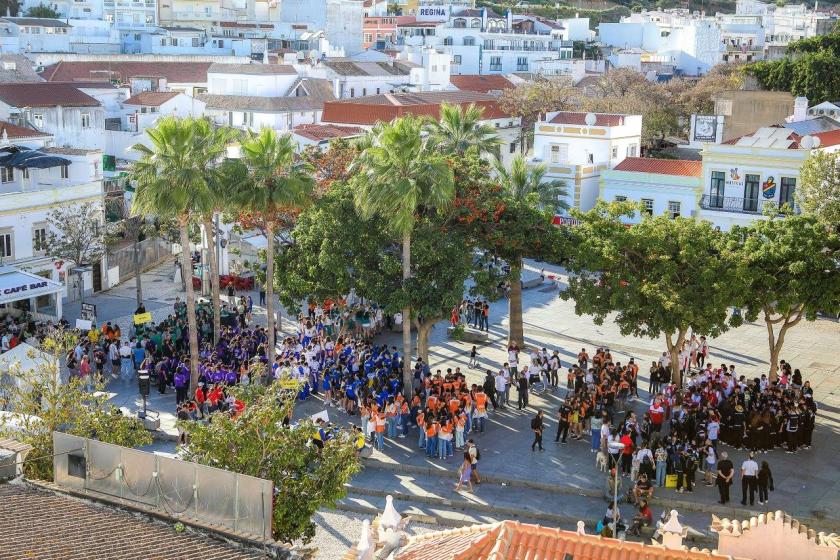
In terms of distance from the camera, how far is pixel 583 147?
5416 centimetres

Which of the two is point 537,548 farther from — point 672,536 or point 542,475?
point 542,475

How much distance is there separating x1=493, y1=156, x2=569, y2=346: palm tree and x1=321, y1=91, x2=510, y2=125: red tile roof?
816 inches

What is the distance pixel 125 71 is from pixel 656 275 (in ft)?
219

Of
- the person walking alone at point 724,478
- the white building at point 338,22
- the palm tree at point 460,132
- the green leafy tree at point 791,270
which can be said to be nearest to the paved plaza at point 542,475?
the person walking alone at point 724,478

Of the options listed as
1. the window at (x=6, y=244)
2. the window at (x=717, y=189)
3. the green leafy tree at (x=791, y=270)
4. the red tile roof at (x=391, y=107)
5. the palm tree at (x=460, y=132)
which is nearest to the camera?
the green leafy tree at (x=791, y=270)

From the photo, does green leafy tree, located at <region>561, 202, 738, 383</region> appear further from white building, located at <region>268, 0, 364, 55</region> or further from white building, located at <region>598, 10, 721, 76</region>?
white building, located at <region>268, 0, 364, 55</region>

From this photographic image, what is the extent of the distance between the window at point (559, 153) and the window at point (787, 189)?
520 inches

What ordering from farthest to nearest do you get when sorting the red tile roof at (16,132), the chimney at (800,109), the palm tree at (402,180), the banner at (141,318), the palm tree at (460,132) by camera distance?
the chimney at (800,109) → the red tile roof at (16,132) → the palm tree at (460,132) → the banner at (141,318) → the palm tree at (402,180)

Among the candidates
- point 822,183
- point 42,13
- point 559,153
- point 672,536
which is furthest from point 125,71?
point 672,536

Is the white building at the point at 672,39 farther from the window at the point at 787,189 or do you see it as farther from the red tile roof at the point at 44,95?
the window at the point at 787,189

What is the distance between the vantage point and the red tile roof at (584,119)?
177 ft

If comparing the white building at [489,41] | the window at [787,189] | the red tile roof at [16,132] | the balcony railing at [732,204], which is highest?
the white building at [489,41]

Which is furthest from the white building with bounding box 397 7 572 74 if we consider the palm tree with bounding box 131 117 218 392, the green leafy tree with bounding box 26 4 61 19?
the palm tree with bounding box 131 117 218 392

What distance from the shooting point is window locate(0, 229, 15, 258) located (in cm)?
3831
